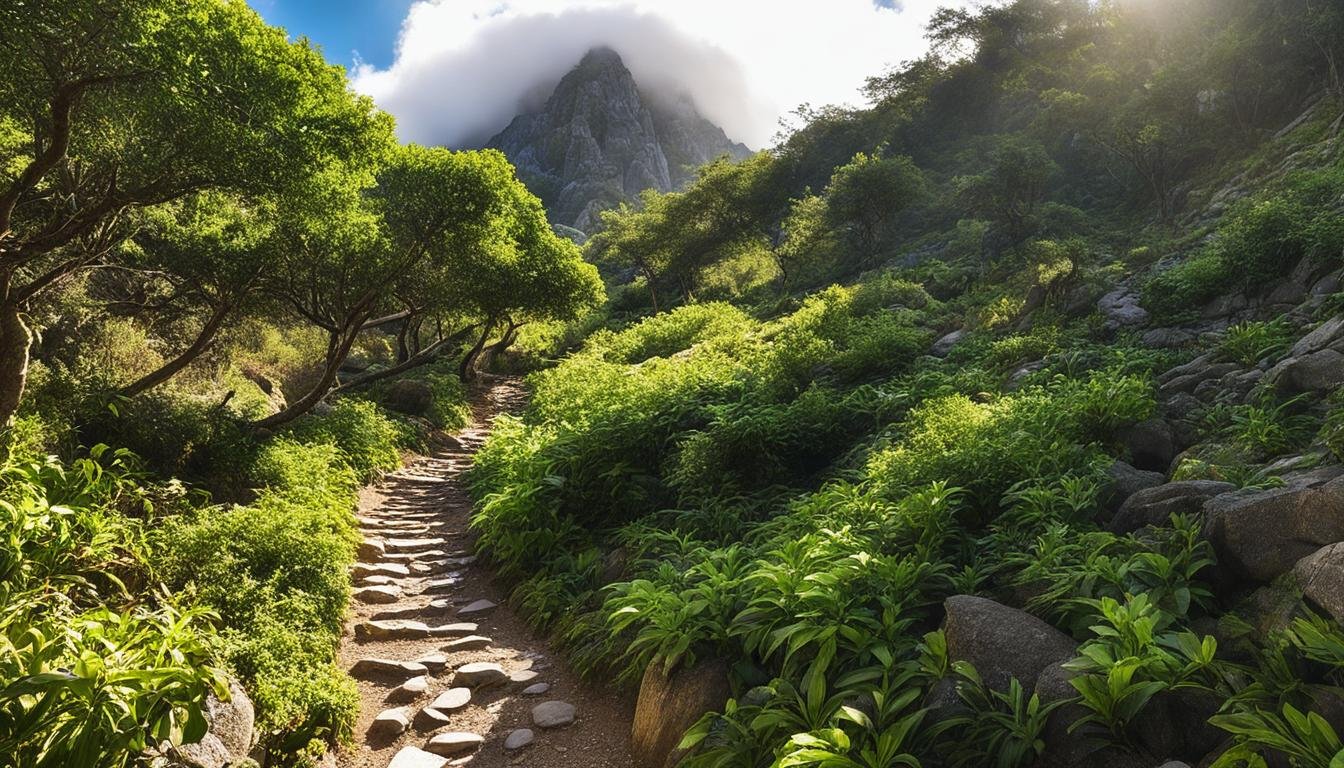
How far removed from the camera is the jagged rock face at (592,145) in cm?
13812

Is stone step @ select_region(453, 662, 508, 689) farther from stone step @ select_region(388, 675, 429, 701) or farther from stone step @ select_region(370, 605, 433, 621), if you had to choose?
stone step @ select_region(370, 605, 433, 621)

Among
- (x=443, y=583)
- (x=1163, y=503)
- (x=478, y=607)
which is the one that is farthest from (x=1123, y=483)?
(x=443, y=583)

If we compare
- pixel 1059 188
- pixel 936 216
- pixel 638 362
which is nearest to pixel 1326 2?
pixel 1059 188

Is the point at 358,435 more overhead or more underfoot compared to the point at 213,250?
more underfoot

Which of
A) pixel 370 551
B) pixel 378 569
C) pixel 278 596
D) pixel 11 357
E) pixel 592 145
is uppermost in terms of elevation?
pixel 592 145

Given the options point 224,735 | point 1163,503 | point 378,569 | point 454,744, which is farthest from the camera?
point 378,569

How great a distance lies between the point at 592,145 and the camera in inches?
5709

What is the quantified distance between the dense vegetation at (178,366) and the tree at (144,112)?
0.08 feet

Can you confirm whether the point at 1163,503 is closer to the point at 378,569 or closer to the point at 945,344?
the point at 945,344

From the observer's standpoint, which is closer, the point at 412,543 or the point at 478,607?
the point at 478,607

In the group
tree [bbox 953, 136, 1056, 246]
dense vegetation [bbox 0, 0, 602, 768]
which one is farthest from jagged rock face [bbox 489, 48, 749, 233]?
dense vegetation [bbox 0, 0, 602, 768]

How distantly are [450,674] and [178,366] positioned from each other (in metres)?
7.36

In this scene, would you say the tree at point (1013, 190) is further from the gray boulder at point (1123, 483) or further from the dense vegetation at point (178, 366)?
the gray boulder at point (1123, 483)

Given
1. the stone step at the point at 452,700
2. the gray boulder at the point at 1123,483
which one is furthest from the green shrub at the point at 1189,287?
the stone step at the point at 452,700
